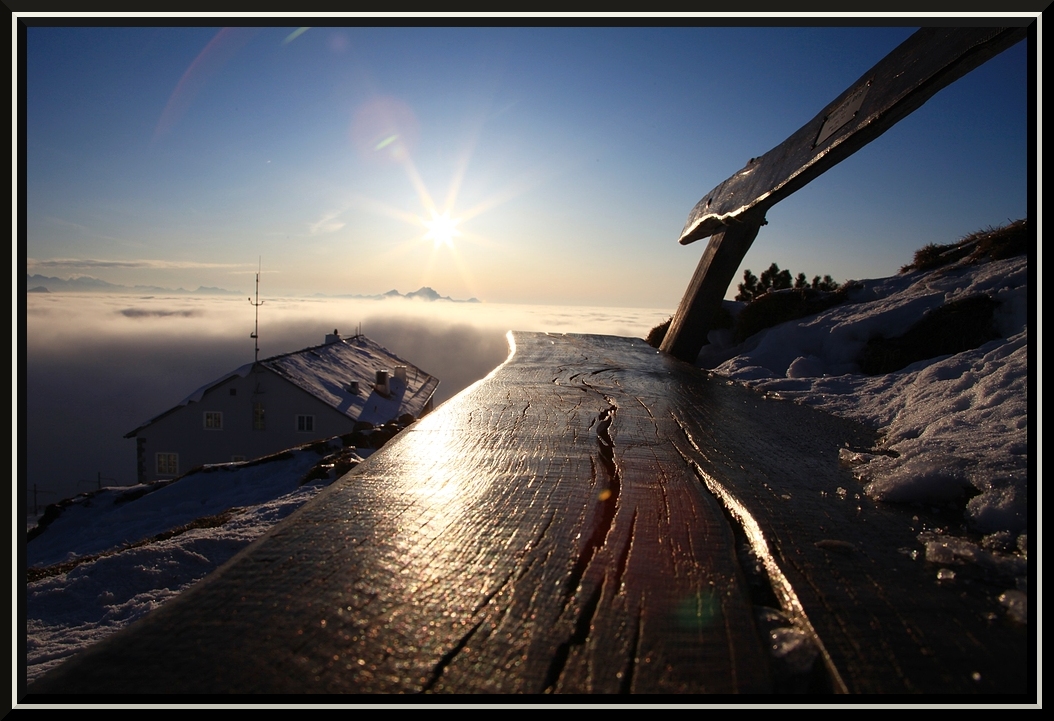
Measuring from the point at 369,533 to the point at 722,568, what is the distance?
520mm

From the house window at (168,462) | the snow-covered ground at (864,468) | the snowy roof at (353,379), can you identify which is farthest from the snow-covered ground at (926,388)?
the house window at (168,462)

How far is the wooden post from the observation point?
4.50 meters

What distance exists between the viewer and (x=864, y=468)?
53.7 inches

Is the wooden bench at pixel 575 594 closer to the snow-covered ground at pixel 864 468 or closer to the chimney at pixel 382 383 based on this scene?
the snow-covered ground at pixel 864 468

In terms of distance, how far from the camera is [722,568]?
0.81 meters

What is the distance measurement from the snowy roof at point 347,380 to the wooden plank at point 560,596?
26802 mm

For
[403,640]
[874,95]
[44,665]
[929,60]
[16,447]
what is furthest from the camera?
[44,665]

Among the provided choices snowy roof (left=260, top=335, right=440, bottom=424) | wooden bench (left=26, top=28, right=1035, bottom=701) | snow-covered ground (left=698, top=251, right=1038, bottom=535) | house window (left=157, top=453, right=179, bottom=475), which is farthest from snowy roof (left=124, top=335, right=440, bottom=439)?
wooden bench (left=26, top=28, right=1035, bottom=701)

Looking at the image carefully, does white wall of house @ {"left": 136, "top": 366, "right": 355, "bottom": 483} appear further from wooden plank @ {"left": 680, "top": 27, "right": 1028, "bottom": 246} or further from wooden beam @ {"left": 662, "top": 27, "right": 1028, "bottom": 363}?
wooden plank @ {"left": 680, "top": 27, "right": 1028, "bottom": 246}

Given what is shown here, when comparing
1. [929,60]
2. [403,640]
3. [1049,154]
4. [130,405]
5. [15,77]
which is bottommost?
[130,405]

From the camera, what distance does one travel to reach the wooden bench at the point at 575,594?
22.6 inches

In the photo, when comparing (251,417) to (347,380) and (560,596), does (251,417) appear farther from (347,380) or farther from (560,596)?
(560,596)

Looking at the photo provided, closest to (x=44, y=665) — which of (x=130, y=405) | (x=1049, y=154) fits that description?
(x=1049, y=154)
